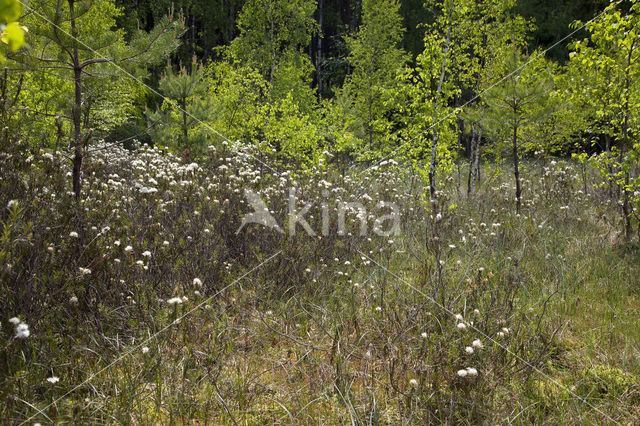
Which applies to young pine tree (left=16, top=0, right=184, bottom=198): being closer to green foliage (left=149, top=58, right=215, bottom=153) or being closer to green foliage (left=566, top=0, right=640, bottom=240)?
green foliage (left=149, top=58, right=215, bottom=153)

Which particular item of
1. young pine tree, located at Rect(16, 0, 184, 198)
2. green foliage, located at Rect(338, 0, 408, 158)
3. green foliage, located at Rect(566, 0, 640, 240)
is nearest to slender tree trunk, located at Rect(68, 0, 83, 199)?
young pine tree, located at Rect(16, 0, 184, 198)

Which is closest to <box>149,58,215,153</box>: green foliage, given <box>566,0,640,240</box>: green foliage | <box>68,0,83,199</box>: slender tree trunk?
<box>68,0,83,199</box>: slender tree trunk

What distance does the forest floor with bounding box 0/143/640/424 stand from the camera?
2410 millimetres

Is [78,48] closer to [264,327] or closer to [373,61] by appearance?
[264,327]

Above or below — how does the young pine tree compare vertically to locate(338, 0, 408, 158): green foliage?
below

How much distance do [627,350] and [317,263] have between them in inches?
107

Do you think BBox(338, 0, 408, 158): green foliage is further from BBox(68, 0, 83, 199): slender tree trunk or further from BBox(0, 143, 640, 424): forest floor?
BBox(68, 0, 83, 199): slender tree trunk

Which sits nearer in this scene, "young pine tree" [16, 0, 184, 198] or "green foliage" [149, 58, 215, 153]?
"young pine tree" [16, 0, 184, 198]

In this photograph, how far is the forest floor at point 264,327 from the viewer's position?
2.41m

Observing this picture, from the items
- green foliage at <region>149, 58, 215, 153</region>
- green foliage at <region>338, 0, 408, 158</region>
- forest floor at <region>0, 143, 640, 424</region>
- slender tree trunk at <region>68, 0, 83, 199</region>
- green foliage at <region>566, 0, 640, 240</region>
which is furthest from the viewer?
green foliage at <region>338, 0, 408, 158</region>

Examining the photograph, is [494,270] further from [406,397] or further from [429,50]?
[429,50]

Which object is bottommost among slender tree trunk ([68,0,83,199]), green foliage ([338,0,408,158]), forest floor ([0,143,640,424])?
forest floor ([0,143,640,424])

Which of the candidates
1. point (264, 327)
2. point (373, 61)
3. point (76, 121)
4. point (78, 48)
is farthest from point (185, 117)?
point (373, 61)

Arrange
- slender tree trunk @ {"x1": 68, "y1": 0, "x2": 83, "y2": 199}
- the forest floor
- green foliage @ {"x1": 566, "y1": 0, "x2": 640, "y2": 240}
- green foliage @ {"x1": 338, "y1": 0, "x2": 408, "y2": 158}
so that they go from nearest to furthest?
1. the forest floor
2. slender tree trunk @ {"x1": 68, "y1": 0, "x2": 83, "y2": 199}
3. green foliage @ {"x1": 566, "y1": 0, "x2": 640, "y2": 240}
4. green foliage @ {"x1": 338, "y1": 0, "x2": 408, "y2": 158}
